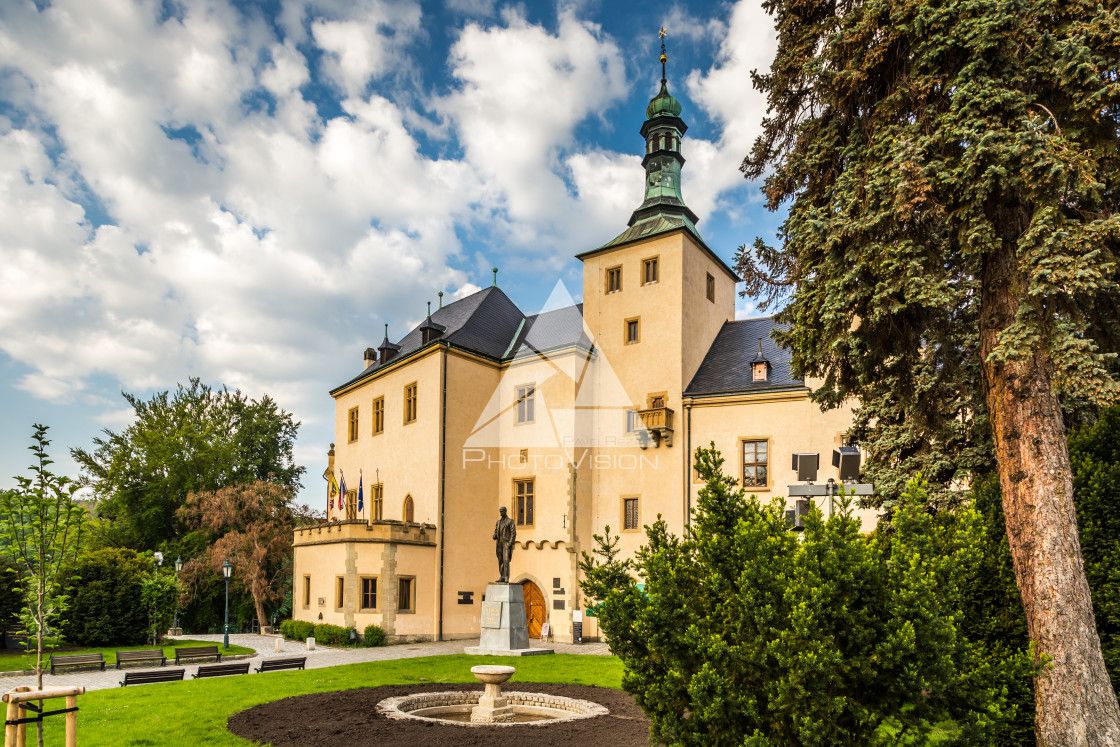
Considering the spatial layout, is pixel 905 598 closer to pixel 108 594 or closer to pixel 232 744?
pixel 232 744

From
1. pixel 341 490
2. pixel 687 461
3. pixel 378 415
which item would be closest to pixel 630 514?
pixel 687 461

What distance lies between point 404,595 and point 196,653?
25.0 feet

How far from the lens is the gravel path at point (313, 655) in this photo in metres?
17.2

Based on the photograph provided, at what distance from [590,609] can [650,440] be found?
20448 millimetres

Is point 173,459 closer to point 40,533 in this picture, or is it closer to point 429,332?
point 429,332

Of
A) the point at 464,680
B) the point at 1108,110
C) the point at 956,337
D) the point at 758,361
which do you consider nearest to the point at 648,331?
the point at 758,361

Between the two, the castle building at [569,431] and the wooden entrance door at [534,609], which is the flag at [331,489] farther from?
the wooden entrance door at [534,609]

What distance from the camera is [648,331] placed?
27.9 m

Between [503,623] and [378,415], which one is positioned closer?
[503,623]

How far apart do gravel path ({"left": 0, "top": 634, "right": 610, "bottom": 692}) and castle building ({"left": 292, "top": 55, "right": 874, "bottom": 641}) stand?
1500 millimetres

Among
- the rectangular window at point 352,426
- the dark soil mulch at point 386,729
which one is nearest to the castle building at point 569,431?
the rectangular window at point 352,426

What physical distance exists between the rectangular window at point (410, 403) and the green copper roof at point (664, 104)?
1503 cm

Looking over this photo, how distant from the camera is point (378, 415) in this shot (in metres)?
33.2

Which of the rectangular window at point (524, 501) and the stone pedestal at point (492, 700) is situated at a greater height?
the rectangular window at point (524, 501)
